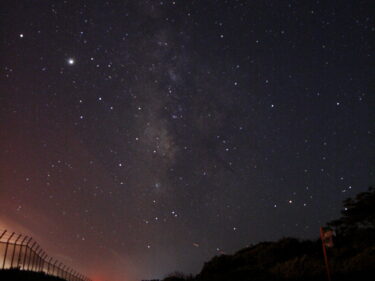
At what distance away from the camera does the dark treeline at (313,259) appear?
893 inches

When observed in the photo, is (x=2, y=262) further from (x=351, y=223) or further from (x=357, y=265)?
(x=351, y=223)

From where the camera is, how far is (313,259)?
26281 millimetres

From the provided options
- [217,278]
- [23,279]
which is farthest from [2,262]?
[217,278]

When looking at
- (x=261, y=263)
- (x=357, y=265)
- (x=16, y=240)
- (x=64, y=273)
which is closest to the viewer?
(x=357, y=265)

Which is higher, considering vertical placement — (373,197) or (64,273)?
(373,197)

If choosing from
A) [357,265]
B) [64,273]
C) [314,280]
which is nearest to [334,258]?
[357,265]

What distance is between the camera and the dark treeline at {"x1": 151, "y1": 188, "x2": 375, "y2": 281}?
2269 cm

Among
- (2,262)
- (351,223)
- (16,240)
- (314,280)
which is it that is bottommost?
(314,280)

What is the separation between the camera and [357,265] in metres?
22.4

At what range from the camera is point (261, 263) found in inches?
1196

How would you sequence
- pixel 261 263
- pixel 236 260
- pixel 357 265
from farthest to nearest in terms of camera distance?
pixel 236 260
pixel 261 263
pixel 357 265

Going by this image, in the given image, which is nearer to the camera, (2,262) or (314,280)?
(314,280)

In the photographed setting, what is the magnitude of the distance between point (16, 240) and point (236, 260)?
711 inches

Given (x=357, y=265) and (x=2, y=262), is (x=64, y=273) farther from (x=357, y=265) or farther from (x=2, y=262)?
(x=357, y=265)
